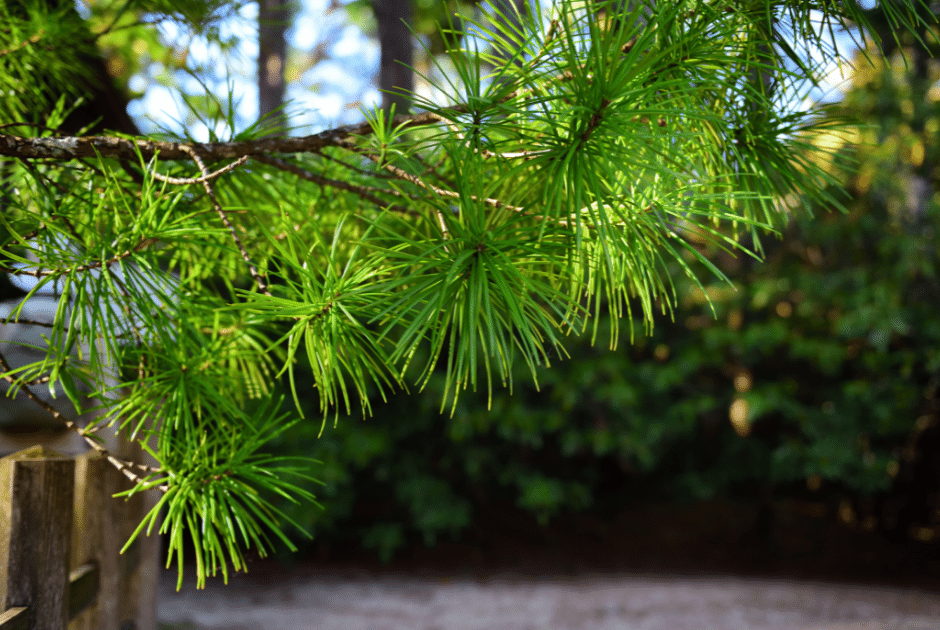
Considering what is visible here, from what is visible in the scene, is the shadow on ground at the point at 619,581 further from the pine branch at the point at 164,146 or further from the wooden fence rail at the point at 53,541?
the pine branch at the point at 164,146

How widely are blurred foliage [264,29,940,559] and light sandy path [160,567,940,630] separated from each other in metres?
0.27

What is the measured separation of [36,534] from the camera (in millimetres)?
889

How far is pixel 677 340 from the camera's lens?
3131 millimetres

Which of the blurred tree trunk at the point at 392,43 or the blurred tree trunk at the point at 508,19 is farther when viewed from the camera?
the blurred tree trunk at the point at 392,43

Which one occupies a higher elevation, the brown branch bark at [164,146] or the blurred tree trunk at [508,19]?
the blurred tree trunk at [508,19]

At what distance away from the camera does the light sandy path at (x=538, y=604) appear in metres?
2.33

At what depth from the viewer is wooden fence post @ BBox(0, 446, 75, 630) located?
2.85 ft

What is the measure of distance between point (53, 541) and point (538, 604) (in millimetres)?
2111

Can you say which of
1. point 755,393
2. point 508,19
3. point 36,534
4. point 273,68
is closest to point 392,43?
point 273,68

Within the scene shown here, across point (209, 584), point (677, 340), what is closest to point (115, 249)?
point (209, 584)

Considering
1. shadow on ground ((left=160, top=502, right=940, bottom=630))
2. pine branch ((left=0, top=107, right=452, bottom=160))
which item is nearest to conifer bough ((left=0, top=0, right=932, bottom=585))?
pine branch ((left=0, top=107, right=452, bottom=160))

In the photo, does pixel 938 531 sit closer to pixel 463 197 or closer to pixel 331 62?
pixel 463 197

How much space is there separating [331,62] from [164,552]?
6.46 metres

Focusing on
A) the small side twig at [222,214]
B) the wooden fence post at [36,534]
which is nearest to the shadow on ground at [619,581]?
the wooden fence post at [36,534]
